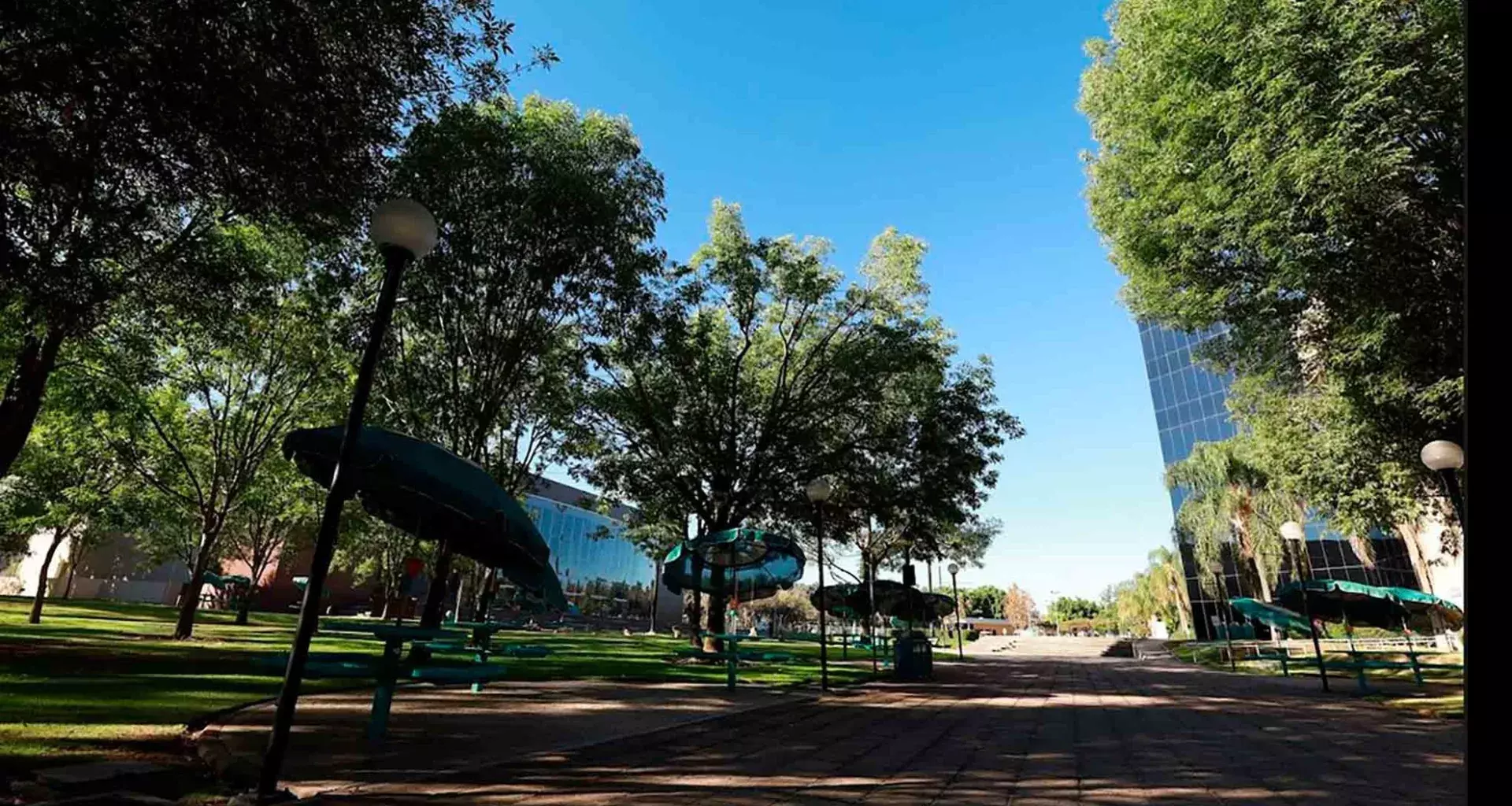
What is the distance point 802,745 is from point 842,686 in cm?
732

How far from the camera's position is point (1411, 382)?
13031 mm

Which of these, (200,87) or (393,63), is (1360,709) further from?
(200,87)

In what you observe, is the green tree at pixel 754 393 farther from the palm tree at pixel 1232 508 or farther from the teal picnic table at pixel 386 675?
the palm tree at pixel 1232 508


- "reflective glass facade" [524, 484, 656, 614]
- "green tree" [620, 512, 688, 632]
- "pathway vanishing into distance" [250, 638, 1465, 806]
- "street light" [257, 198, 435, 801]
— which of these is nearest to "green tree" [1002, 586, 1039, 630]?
"reflective glass facade" [524, 484, 656, 614]

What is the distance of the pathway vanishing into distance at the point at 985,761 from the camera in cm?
477

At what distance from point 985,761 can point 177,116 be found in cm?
971

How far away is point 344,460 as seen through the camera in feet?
16.0

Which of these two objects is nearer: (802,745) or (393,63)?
(802,745)

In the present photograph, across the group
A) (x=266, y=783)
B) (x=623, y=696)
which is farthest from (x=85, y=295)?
(x=623, y=696)

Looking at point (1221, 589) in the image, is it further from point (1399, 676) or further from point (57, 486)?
point (57, 486)

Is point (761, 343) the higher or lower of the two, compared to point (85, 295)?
higher

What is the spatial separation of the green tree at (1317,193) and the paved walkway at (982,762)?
21.7 feet

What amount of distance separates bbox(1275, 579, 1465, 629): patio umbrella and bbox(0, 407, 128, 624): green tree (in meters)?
34.5

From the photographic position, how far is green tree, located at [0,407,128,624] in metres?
21.4
